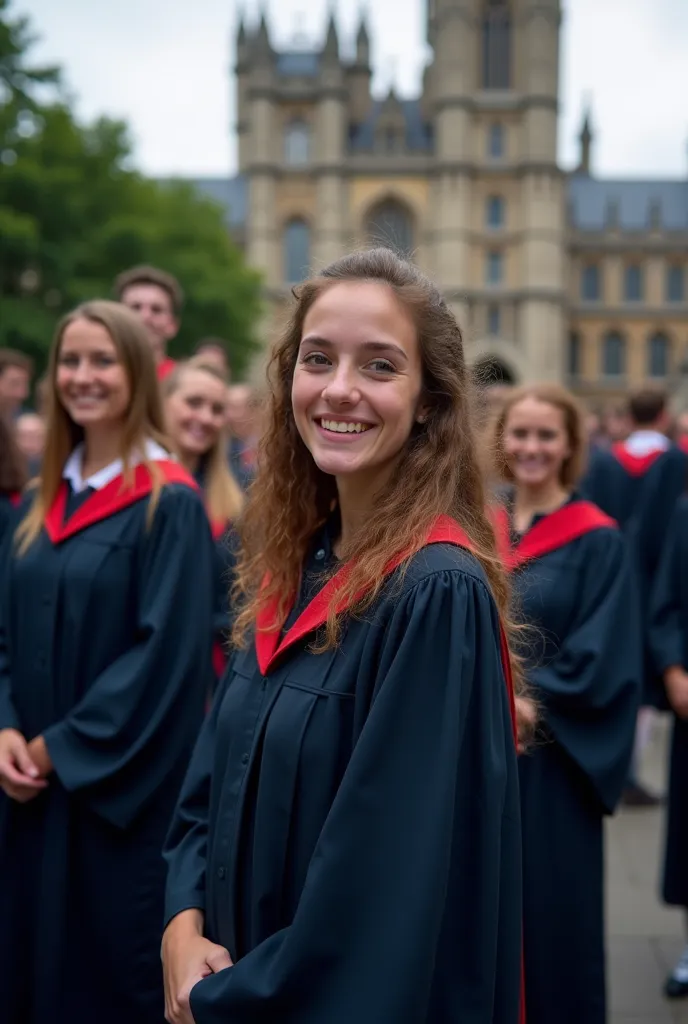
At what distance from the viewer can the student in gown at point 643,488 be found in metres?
6.21

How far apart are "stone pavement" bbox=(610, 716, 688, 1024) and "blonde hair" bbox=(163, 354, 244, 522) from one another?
98.0 inches

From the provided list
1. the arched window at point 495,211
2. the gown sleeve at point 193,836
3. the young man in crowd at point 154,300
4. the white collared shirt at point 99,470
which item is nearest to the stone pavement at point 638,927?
the gown sleeve at point 193,836

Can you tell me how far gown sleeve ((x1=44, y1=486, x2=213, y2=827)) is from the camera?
2.76 metres

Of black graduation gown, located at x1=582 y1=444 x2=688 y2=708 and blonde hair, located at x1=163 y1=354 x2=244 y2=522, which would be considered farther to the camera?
black graduation gown, located at x1=582 y1=444 x2=688 y2=708

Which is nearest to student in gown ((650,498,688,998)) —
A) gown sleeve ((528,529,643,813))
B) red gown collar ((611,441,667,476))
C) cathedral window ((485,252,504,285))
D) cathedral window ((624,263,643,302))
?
gown sleeve ((528,529,643,813))

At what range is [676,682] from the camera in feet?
12.5

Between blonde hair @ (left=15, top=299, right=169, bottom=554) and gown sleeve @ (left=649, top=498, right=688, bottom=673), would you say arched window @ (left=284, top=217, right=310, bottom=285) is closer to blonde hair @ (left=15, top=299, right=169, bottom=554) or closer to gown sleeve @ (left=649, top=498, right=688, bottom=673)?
gown sleeve @ (left=649, top=498, right=688, bottom=673)

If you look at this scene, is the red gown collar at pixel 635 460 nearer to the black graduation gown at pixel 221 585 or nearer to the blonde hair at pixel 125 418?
the black graduation gown at pixel 221 585

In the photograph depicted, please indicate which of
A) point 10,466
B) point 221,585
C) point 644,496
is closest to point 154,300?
point 10,466

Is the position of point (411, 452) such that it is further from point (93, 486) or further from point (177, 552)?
point (93, 486)

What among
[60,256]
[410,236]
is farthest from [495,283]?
[60,256]

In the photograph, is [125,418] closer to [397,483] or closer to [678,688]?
[397,483]

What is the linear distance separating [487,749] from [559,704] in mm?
1567

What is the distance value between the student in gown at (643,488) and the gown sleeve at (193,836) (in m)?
4.30
